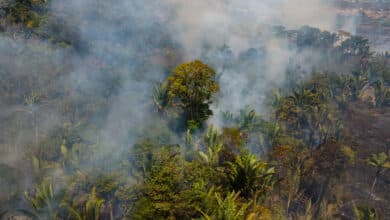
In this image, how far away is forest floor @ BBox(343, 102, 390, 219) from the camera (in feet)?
75.0

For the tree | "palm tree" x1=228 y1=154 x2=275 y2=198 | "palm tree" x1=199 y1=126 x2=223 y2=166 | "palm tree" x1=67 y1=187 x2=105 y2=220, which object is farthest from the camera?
the tree

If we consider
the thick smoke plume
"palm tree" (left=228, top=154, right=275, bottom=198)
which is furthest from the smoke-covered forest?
the thick smoke plume

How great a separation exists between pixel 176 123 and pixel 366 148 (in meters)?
17.4

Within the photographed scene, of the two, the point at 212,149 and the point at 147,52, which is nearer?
the point at 212,149

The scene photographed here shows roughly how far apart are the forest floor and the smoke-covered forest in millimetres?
132

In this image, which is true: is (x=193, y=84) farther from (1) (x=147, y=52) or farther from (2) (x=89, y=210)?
(1) (x=147, y=52)

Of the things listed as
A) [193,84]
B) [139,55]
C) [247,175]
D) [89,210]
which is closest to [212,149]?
[247,175]

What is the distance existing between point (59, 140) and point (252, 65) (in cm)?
3129

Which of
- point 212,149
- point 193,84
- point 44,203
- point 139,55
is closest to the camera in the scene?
point 44,203

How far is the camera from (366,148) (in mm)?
30406

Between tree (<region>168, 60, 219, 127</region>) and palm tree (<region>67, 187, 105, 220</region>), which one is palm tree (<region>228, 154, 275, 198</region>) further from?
tree (<region>168, 60, 219, 127</region>)

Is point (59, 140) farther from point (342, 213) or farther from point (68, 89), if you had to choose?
point (342, 213)

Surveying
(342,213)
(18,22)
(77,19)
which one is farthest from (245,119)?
(77,19)

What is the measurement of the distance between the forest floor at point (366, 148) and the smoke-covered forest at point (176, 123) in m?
0.13
